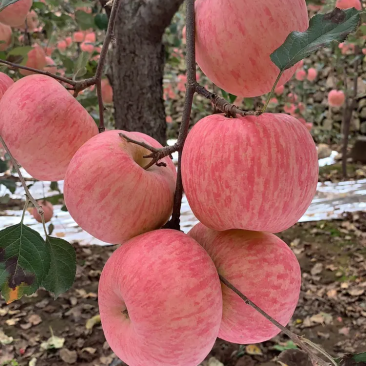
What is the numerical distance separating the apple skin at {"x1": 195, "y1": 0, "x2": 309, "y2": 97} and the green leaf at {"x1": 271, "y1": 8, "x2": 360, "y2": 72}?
52 millimetres

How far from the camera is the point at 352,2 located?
1905mm

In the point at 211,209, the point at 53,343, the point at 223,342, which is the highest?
the point at 211,209

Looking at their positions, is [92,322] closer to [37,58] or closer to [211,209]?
[37,58]

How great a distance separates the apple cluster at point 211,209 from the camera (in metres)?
0.44

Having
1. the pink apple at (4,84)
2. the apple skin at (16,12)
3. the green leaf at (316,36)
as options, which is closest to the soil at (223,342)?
the apple skin at (16,12)

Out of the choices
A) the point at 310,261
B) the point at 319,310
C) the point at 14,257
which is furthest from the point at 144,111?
the point at 310,261

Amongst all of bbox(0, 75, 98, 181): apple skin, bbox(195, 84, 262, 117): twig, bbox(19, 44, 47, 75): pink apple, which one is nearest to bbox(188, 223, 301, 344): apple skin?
bbox(195, 84, 262, 117): twig

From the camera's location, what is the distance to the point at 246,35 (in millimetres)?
486

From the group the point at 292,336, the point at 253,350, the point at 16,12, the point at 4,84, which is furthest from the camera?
the point at 253,350

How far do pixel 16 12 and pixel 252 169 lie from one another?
2.96ft

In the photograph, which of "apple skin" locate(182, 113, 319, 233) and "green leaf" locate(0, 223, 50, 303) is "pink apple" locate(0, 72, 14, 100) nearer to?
"green leaf" locate(0, 223, 50, 303)

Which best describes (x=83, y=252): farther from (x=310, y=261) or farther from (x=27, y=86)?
(x=27, y=86)

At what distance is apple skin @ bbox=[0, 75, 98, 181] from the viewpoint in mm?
589

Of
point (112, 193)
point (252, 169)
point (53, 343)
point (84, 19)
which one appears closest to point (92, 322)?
point (53, 343)
